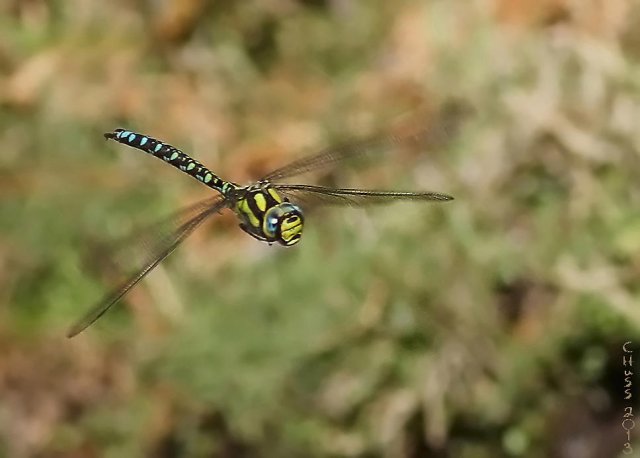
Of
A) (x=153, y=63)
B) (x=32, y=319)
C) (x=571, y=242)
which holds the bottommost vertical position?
(x=571, y=242)

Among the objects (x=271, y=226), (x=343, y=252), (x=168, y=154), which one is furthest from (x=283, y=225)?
(x=343, y=252)

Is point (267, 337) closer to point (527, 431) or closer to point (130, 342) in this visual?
point (130, 342)

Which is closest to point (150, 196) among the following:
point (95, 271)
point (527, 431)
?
point (95, 271)

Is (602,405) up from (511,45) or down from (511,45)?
down

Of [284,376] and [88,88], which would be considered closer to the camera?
[284,376]

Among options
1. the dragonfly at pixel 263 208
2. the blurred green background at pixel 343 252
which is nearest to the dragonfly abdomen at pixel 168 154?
the dragonfly at pixel 263 208

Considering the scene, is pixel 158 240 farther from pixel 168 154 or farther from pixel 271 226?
pixel 168 154

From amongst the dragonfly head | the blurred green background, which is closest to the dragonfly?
the dragonfly head

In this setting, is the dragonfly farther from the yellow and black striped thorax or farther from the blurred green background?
the blurred green background
